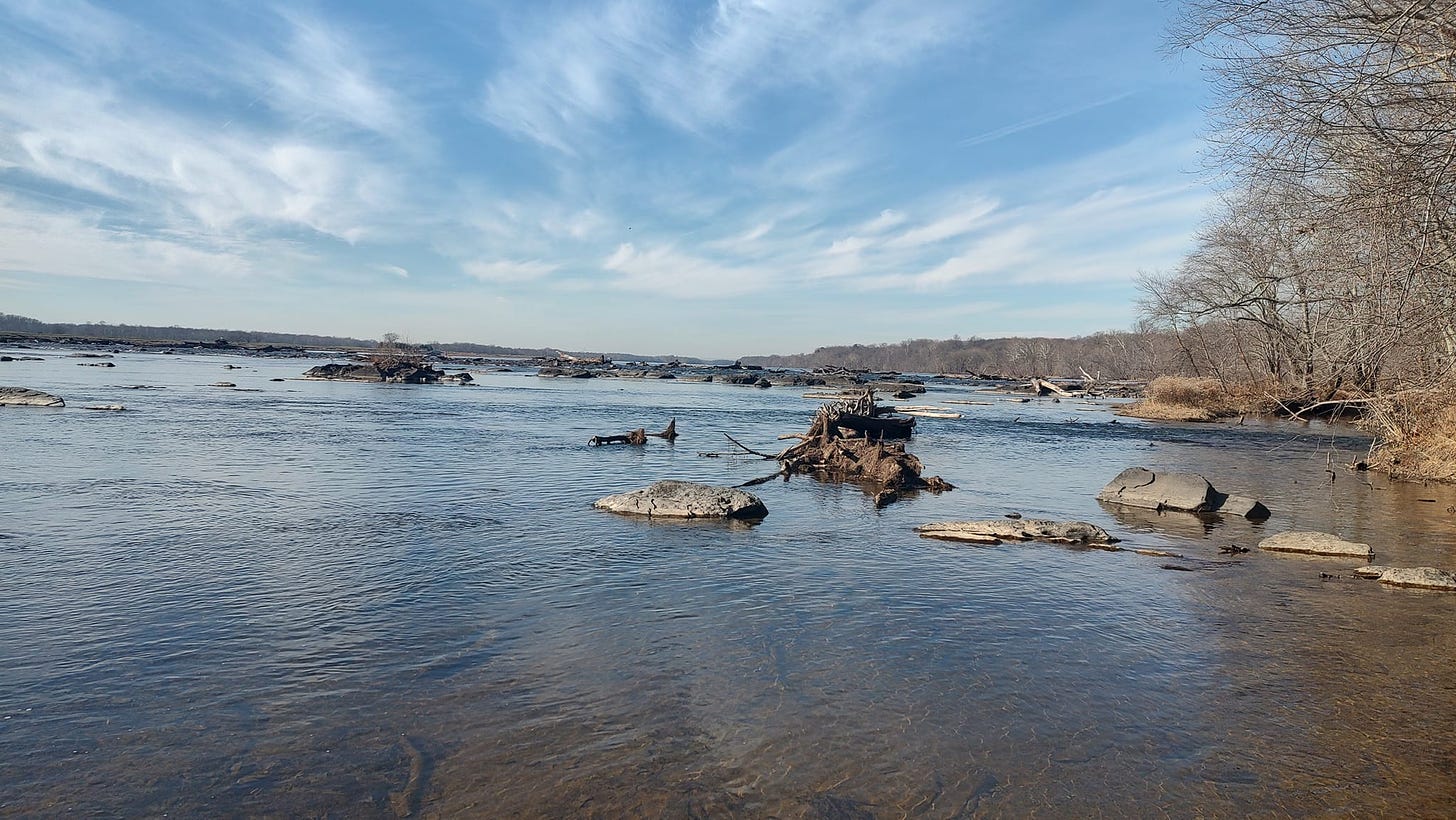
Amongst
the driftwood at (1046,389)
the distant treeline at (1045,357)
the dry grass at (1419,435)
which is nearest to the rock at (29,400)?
the dry grass at (1419,435)

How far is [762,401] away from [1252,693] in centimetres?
4607

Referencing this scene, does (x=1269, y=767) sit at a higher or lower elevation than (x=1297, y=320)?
lower

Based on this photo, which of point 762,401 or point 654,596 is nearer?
point 654,596

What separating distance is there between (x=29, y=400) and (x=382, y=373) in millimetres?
32387

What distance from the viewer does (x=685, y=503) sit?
13156mm

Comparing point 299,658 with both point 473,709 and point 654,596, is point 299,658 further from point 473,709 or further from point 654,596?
point 654,596

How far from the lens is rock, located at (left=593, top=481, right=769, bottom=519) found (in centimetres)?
1302

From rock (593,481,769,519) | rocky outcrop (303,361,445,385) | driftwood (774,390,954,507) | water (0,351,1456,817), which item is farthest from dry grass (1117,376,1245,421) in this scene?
rocky outcrop (303,361,445,385)

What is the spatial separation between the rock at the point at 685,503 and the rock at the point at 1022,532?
9.76ft

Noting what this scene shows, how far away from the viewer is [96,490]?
13023 millimetres

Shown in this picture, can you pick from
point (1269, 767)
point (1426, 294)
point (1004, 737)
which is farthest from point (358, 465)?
point (1426, 294)

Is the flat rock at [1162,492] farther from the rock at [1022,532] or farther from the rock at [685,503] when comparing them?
the rock at [685,503]

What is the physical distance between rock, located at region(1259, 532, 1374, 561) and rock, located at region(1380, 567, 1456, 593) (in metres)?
1.31

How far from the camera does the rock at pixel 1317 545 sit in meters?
10.6
